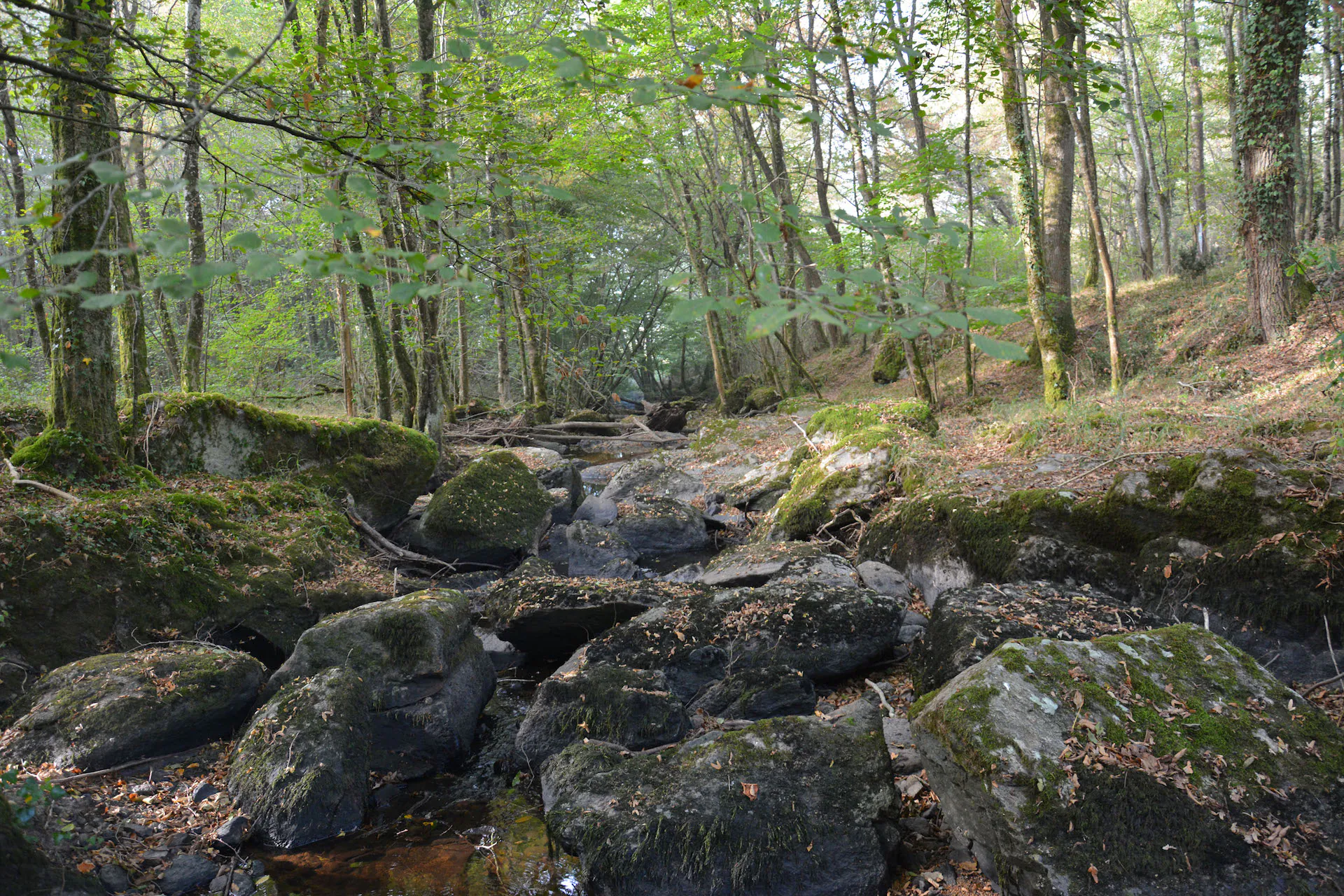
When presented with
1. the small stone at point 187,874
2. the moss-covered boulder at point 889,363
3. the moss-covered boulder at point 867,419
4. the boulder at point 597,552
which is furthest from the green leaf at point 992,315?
the moss-covered boulder at point 889,363

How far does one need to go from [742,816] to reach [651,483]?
30.8ft

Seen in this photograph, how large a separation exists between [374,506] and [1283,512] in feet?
28.4

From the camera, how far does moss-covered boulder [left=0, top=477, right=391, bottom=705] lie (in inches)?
200

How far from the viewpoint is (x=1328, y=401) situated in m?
6.03

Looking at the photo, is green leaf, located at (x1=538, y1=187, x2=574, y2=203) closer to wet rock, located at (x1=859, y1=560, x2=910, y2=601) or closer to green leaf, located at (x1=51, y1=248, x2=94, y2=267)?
green leaf, located at (x1=51, y1=248, x2=94, y2=267)

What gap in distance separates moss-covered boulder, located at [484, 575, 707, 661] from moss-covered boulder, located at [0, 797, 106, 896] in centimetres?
329

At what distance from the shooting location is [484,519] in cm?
893

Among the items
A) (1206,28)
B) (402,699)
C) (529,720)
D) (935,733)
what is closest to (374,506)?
(402,699)

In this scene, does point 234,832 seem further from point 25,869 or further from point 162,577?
point 162,577

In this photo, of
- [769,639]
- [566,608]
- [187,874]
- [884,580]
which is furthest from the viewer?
[884,580]

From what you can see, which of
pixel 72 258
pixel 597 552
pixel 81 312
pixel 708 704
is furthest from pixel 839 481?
pixel 72 258

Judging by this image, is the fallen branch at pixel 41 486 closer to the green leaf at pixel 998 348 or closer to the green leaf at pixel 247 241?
the green leaf at pixel 247 241

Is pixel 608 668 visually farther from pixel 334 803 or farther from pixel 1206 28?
pixel 1206 28

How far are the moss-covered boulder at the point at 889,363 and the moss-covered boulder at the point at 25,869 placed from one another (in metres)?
16.9
